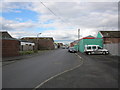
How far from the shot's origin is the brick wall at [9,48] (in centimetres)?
2214

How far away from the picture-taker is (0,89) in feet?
18.7

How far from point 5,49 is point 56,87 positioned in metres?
18.5

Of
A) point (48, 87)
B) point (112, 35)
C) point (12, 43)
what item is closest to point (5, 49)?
point (12, 43)

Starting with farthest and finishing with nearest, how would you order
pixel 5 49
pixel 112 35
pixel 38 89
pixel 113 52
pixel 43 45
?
pixel 43 45, pixel 112 35, pixel 113 52, pixel 5 49, pixel 38 89

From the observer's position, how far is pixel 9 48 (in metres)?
23.0

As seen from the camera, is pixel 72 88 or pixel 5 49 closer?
pixel 72 88

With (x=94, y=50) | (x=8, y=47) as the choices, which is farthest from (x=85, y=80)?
(x=94, y=50)

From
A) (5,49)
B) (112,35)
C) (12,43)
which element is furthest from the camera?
(112,35)

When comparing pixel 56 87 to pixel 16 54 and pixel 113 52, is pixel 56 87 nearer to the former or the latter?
pixel 16 54

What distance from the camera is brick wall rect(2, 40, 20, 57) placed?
72.6 feet

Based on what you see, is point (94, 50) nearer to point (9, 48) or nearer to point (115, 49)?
point (115, 49)

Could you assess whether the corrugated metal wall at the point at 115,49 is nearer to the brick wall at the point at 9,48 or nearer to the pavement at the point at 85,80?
the brick wall at the point at 9,48

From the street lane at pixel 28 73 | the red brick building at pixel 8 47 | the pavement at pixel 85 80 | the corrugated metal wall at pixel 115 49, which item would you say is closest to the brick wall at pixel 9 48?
the red brick building at pixel 8 47

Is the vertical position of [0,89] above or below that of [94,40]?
below
